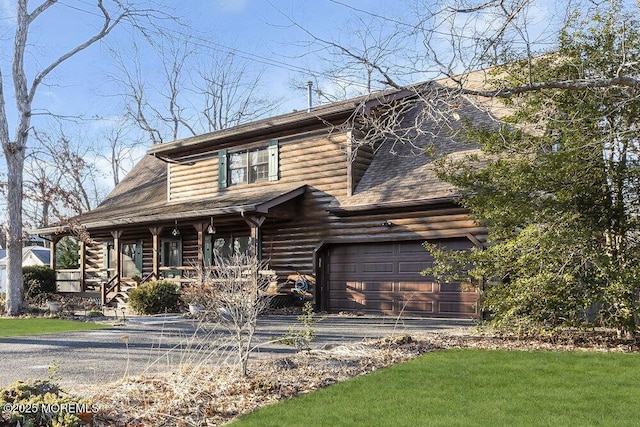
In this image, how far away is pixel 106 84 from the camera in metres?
35.8

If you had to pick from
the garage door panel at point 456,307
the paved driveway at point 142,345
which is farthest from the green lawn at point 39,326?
the garage door panel at point 456,307

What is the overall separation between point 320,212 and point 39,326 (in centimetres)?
783

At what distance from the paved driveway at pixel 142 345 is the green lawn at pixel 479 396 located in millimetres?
1376

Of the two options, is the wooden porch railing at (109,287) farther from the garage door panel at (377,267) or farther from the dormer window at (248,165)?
the garage door panel at (377,267)

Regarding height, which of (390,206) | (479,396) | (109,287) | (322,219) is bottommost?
(479,396)

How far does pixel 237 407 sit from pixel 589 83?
5.41 m

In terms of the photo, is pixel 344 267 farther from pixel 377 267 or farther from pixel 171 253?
pixel 171 253

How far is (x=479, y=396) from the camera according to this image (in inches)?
217

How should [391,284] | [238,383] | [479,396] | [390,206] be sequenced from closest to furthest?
[479,396] < [238,383] < [390,206] < [391,284]

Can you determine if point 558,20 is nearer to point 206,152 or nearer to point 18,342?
point 18,342

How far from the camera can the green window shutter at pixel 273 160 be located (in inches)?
709

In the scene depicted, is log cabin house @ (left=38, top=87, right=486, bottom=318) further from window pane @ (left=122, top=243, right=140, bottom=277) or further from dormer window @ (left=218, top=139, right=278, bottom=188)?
window pane @ (left=122, top=243, right=140, bottom=277)

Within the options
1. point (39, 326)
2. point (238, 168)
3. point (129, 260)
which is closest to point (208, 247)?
point (238, 168)

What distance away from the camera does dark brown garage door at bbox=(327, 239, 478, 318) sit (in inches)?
A: 569
